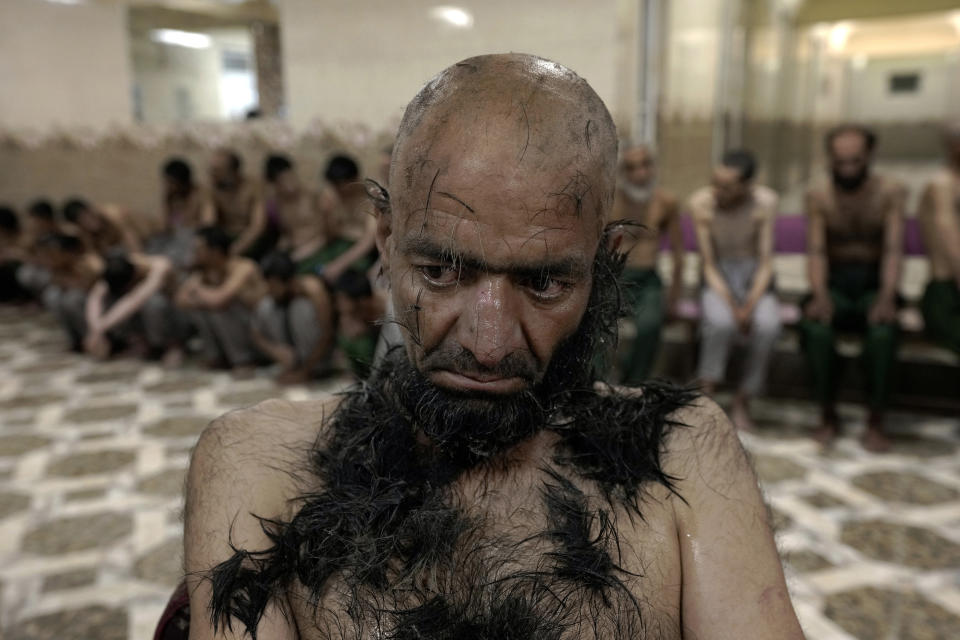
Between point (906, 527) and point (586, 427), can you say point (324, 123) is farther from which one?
point (586, 427)

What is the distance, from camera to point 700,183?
701 centimetres

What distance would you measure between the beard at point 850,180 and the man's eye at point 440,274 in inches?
164

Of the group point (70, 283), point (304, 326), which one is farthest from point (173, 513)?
point (70, 283)

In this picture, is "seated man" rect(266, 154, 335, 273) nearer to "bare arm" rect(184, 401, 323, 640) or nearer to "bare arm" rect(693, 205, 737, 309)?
"bare arm" rect(693, 205, 737, 309)

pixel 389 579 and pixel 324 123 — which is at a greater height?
pixel 324 123

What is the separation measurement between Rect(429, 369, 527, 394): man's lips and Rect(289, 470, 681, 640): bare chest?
0.75 ft

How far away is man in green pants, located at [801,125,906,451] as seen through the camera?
432 centimetres

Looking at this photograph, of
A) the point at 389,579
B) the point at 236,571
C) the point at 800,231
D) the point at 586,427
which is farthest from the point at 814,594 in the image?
the point at 800,231

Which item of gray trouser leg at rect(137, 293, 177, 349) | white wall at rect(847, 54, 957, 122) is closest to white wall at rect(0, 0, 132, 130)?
gray trouser leg at rect(137, 293, 177, 349)

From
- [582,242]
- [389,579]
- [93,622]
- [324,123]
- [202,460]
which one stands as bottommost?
[93,622]

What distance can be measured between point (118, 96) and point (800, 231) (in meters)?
7.95

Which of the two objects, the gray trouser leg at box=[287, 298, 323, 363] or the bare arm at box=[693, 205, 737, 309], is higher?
the bare arm at box=[693, 205, 737, 309]

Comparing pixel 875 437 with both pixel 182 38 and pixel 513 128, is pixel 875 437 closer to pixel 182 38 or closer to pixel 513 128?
pixel 513 128

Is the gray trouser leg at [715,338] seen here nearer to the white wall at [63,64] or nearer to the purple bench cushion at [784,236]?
the purple bench cushion at [784,236]
